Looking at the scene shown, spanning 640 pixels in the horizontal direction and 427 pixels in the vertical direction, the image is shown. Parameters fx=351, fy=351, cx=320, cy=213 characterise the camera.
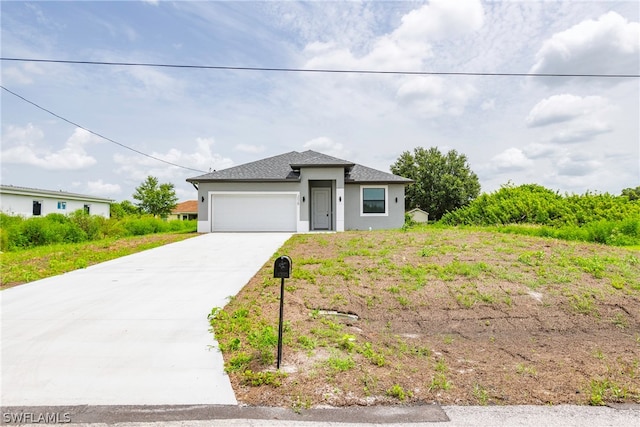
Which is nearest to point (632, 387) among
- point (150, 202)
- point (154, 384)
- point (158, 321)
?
point (154, 384)

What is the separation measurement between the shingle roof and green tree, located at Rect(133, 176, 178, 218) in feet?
75.4

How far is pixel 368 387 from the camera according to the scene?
123 inches

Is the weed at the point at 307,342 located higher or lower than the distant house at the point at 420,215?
lower

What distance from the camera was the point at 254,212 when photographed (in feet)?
56.5

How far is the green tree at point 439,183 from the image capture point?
1374 inches

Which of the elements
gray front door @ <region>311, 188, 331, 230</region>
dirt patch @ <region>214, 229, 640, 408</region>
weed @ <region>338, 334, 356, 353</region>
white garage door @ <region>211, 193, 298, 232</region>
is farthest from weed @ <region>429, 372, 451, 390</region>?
gray front door @ <region>311, 188, 331, 230</region>

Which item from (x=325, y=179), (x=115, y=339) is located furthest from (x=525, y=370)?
(x=325, y=179)

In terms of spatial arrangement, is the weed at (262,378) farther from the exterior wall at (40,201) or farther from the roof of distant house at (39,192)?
the roof of distant house at (39,192)

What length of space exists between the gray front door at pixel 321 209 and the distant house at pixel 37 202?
1669 cm

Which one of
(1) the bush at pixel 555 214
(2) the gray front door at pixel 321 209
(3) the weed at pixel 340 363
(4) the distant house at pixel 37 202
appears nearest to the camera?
(3) the weed at pixel 340 363

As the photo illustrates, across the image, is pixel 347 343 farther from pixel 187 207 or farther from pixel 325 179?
pixel 187 207

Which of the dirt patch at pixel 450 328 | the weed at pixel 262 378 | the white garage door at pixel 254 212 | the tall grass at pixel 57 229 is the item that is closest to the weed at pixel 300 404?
the dirt patch at pixel 450 328

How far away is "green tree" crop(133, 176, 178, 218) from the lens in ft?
122

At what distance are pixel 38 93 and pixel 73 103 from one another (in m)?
1.51
